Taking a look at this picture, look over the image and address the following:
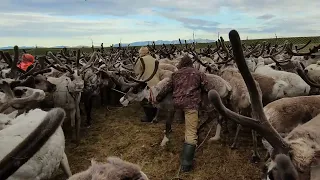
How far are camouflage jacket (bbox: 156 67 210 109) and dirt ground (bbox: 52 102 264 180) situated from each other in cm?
120

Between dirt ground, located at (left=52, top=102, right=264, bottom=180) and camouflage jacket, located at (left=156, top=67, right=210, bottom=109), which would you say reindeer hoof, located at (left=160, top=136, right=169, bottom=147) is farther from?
camouflage jacket, located at (left=156, top=67, right=210, bottom=109)

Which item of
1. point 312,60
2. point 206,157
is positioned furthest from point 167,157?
point 312,60

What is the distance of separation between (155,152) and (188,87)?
180cm

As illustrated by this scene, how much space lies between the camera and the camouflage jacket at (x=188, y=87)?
6.40 m

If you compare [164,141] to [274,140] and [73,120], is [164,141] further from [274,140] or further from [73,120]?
[274,140]

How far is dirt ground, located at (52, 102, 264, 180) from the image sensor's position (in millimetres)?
6402

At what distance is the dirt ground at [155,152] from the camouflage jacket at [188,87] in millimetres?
1200

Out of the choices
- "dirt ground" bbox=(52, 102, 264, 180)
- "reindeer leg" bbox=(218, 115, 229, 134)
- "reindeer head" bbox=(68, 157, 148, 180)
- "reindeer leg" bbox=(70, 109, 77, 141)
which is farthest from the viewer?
"reindeer leg" bbox=(218, 115, 229, 134)

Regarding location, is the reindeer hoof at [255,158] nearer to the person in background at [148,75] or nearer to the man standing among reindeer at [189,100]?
the man standing among reindeer at [189,100]

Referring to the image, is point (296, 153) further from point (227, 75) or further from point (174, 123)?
point (174, 123)

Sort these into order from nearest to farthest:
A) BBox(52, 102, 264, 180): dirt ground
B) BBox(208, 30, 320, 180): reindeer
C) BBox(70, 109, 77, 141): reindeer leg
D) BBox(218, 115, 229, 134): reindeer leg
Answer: BBox(208, 30, 320, 180): reindeer
BBox(52, 102, 264, 180): dirt ground
BBox(70, 109, 77, 141): reindeer leg
BBox(218, 115, 229, 134): reindeer leg

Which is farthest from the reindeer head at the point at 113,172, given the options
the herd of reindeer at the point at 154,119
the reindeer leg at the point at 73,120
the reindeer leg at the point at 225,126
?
the reindeer leg at the point at 225,126

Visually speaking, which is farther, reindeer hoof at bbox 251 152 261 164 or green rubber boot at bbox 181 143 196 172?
reindeer hoof at bbox 251 152 261 164

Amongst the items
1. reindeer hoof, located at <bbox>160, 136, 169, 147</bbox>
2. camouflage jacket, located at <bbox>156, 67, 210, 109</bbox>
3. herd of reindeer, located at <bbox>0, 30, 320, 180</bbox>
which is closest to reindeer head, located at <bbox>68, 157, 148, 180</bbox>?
herd of reindeer, located at <bbox>0, 30, 320, 180</bbox>
